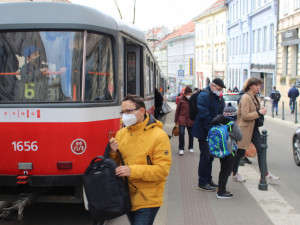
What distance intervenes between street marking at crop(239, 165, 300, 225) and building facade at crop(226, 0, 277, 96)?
28.8 metres

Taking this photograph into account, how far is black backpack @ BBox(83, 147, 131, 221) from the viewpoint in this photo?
360 centimetres

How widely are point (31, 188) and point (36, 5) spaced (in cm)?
236

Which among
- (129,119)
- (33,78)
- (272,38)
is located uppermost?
(272,38)

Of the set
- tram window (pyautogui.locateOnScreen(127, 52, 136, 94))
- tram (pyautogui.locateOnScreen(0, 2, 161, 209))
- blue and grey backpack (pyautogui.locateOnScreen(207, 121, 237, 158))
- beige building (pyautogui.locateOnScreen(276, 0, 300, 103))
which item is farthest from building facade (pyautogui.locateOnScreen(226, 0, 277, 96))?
tram (pyautogui.locateOnScreen(0, 2, 161, 209))

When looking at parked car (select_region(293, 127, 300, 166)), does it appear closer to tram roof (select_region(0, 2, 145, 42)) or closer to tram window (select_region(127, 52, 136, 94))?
tram window (select_region(127, 52, 136, 94))

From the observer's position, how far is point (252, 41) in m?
43.5

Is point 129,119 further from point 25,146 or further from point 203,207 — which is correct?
point 203,207

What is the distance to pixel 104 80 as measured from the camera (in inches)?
234

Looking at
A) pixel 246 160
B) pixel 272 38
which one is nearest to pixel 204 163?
pixel 246 160

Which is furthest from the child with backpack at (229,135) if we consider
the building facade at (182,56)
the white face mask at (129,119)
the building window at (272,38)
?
the building facade at (182,56)

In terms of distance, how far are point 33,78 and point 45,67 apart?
0.21 m

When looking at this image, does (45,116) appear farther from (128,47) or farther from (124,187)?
(128,47)

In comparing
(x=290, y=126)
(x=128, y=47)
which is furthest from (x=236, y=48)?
(x=128, y=47)

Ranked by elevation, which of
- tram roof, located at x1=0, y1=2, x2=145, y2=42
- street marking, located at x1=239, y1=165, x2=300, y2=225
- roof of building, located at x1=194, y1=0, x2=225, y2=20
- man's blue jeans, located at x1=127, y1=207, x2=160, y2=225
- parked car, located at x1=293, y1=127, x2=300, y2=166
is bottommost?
street marking, located at x1=239, y1=165, x2=300, y2=225
